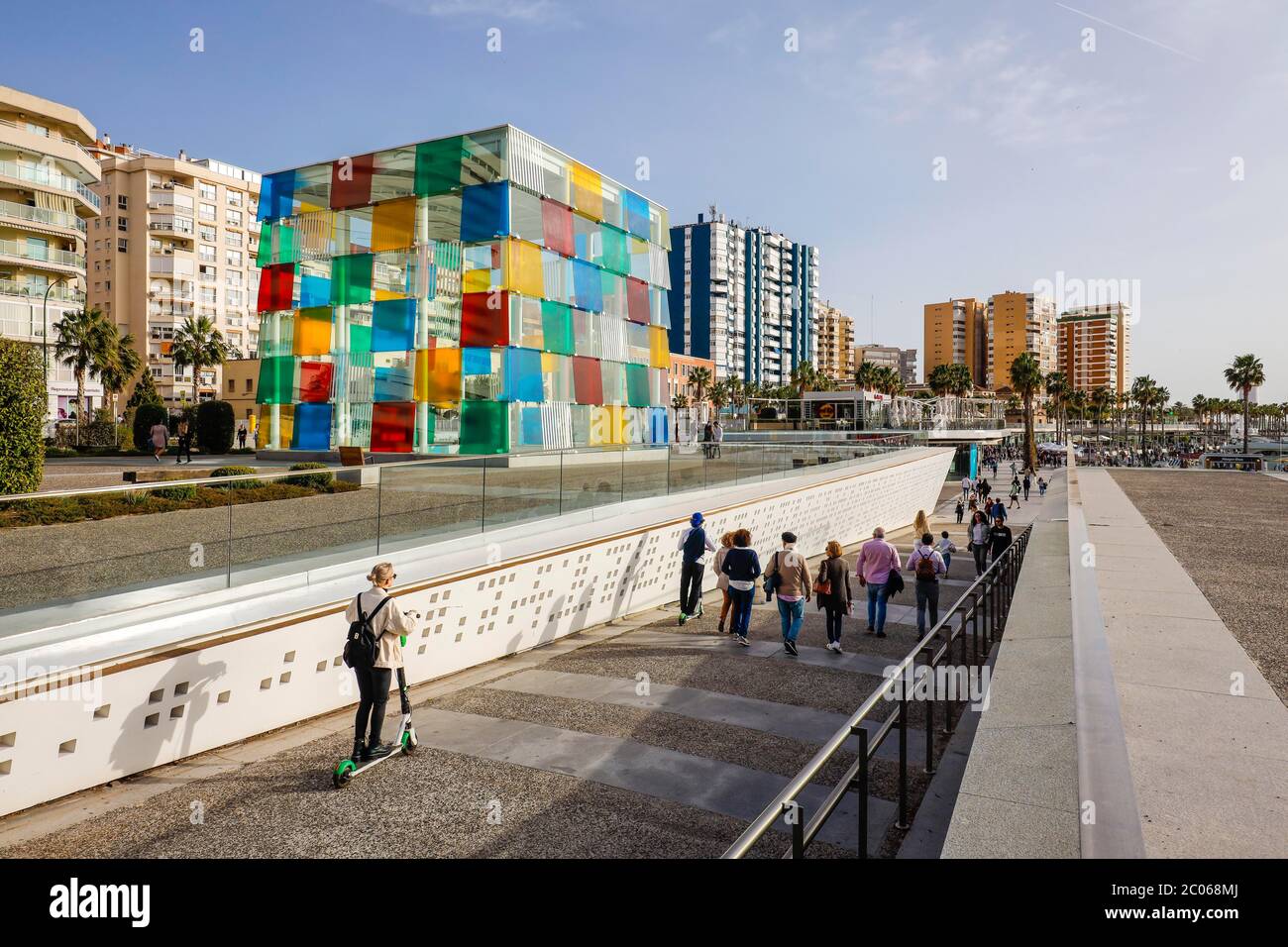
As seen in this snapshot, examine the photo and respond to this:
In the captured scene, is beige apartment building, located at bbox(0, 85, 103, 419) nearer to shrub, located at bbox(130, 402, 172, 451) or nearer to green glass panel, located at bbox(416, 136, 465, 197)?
shrub, located at bbox(130, 402, 172, 451)

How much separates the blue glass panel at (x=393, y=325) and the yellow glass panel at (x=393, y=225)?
2465 mm

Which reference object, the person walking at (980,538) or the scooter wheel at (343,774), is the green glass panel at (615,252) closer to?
the person walking at (980,538)

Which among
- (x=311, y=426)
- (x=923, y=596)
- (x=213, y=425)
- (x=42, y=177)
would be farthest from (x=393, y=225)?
(x=42, y=177)

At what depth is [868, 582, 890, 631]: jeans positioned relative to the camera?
1243 cm

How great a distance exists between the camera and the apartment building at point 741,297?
470 ft

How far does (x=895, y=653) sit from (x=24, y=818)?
10117 mm

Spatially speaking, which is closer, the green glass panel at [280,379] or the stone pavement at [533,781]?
the stone pavement at [533,781]

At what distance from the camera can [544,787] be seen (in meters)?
6.45

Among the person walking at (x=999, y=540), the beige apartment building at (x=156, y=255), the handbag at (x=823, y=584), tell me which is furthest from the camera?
the beige apartment building at (x=156, y=255)

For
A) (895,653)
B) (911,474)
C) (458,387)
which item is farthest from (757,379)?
(895,653)

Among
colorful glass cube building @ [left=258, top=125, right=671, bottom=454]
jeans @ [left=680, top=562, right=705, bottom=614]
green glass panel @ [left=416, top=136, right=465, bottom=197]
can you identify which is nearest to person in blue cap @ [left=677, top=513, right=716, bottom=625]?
jeans @ [left=680, top=562, right=705, bottom=614]

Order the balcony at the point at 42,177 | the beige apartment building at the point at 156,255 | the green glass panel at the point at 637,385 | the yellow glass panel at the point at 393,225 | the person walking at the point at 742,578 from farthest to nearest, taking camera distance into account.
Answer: the beige apartment building at the point at 156,255, the balcony at the point at 42,177, the green glass panel at the point at 637,385, the yellow glass panel at the point at 393,225, the person walking at the point at 742,578

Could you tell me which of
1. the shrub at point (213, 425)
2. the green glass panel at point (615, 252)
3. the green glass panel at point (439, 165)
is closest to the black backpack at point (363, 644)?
the green glass panel at point (439, 165)
